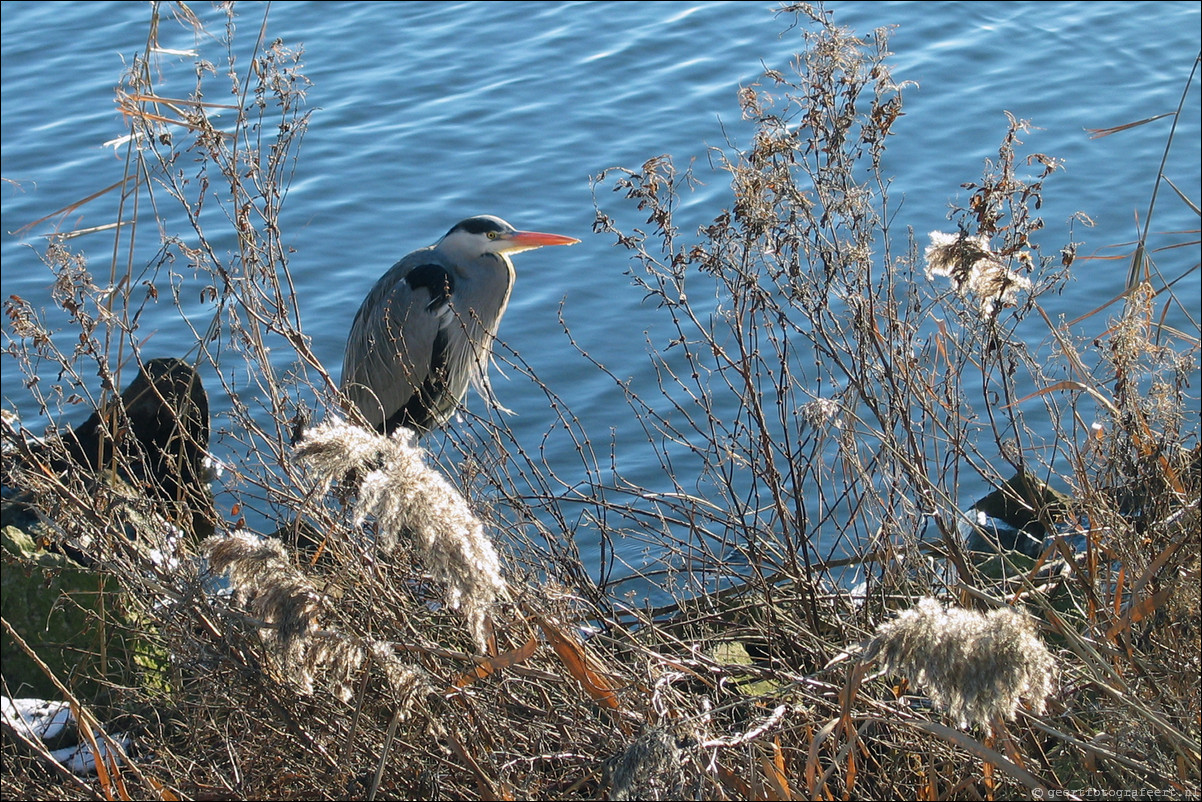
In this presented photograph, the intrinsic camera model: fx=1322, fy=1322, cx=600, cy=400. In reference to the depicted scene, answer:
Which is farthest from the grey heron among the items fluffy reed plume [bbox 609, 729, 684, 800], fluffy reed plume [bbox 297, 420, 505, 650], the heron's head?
fluffy reed plume [bbox 609, 729, 684, 800]

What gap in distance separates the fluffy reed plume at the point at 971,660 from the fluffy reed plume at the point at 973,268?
2.94 ft

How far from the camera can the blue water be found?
6574mm

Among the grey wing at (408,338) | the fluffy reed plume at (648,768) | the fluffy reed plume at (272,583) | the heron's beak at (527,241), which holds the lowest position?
the grey wing at (408,338)

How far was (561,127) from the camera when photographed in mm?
8312

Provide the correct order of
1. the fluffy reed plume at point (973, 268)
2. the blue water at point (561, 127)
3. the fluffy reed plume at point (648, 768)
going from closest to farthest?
the fluffy reed plume at point (648, 768), the fluffy reed plume at point (973, 268), the blue water at point (561, 127)

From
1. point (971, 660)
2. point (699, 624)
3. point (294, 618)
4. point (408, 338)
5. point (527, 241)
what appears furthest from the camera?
point (408, 338)

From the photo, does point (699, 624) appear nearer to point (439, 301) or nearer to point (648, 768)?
point (648, 768)

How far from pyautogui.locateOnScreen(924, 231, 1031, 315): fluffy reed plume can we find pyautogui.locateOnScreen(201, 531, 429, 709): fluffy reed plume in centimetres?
115

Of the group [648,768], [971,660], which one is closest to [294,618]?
[648,768]

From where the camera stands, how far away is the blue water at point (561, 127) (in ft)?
21.6

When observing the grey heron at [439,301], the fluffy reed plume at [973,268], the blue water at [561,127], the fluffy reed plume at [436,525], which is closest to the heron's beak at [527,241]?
the grey heron at [439,301]

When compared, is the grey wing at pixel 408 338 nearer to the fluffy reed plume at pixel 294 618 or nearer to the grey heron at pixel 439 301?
the grey heron at pixel 439 301

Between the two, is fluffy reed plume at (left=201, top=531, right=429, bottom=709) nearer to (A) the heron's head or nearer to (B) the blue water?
(B) the blue water

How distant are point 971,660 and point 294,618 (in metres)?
0.86
